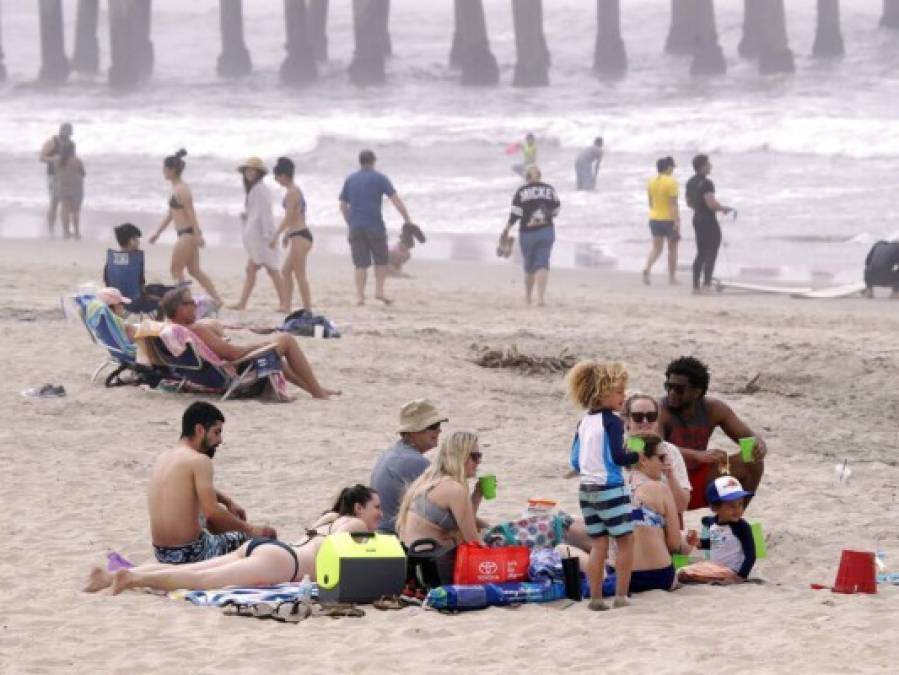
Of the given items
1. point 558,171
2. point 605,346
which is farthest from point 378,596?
point 558,171

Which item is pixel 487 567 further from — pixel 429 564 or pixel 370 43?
pixel 370 43

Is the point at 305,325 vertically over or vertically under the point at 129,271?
under

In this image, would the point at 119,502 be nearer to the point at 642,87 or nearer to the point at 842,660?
the point at 842,660

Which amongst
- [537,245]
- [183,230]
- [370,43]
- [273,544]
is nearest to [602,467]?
[273,544]

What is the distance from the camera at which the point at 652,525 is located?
6.60 m

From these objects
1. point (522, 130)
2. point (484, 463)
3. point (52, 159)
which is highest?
point (522, 130)

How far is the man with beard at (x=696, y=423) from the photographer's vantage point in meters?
7.48

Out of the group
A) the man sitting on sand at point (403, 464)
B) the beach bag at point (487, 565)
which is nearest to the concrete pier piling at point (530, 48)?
the man sitting on sand at point (403, 464)

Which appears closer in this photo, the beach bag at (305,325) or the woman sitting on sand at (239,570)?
the woman sitting on sand at (239,570)

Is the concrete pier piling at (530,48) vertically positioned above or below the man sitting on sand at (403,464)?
above

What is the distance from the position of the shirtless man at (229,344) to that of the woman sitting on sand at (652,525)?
4.11m

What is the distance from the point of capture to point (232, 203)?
91.7 ft

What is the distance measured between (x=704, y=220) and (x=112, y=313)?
748 cm

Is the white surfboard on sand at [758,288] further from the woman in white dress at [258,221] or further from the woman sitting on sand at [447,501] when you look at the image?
the woman sitting on sand at [447,501]
